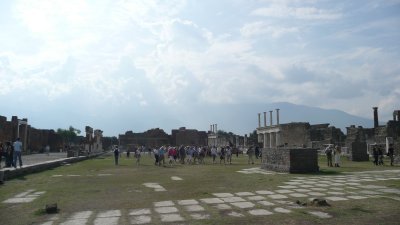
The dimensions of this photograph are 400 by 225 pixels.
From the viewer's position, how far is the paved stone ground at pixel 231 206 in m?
7.72

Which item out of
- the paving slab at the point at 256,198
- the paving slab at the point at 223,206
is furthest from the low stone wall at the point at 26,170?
the paving slab at the point at 256,198

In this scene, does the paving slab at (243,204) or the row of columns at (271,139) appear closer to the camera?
the paving slab at (243,204)

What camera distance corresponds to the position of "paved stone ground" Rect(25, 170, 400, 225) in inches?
304

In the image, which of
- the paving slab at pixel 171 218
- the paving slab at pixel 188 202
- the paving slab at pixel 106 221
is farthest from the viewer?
the paving slab at pixel 188 202

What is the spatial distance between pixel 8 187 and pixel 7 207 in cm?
448

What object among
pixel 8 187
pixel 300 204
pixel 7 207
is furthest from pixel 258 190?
pixel 8 187

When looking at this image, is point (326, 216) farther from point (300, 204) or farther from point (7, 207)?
point (7, 207)

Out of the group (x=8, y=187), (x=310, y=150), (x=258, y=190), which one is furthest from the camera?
(x=310, y=150)

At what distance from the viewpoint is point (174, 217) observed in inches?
306

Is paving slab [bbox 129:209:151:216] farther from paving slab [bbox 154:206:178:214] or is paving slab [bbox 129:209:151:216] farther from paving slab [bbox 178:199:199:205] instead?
paving slab [bbox 178:199:199:205]

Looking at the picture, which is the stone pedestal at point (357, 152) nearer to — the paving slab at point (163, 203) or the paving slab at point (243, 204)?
the paving slab at point (243, 204)

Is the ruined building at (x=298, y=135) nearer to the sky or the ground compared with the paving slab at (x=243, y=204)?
nearer to the sky

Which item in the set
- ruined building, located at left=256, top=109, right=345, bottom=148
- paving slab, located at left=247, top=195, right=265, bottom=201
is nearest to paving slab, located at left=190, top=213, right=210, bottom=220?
paving slab, located at left=247, top=195, right=265, bottom=201

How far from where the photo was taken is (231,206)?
8.87m
